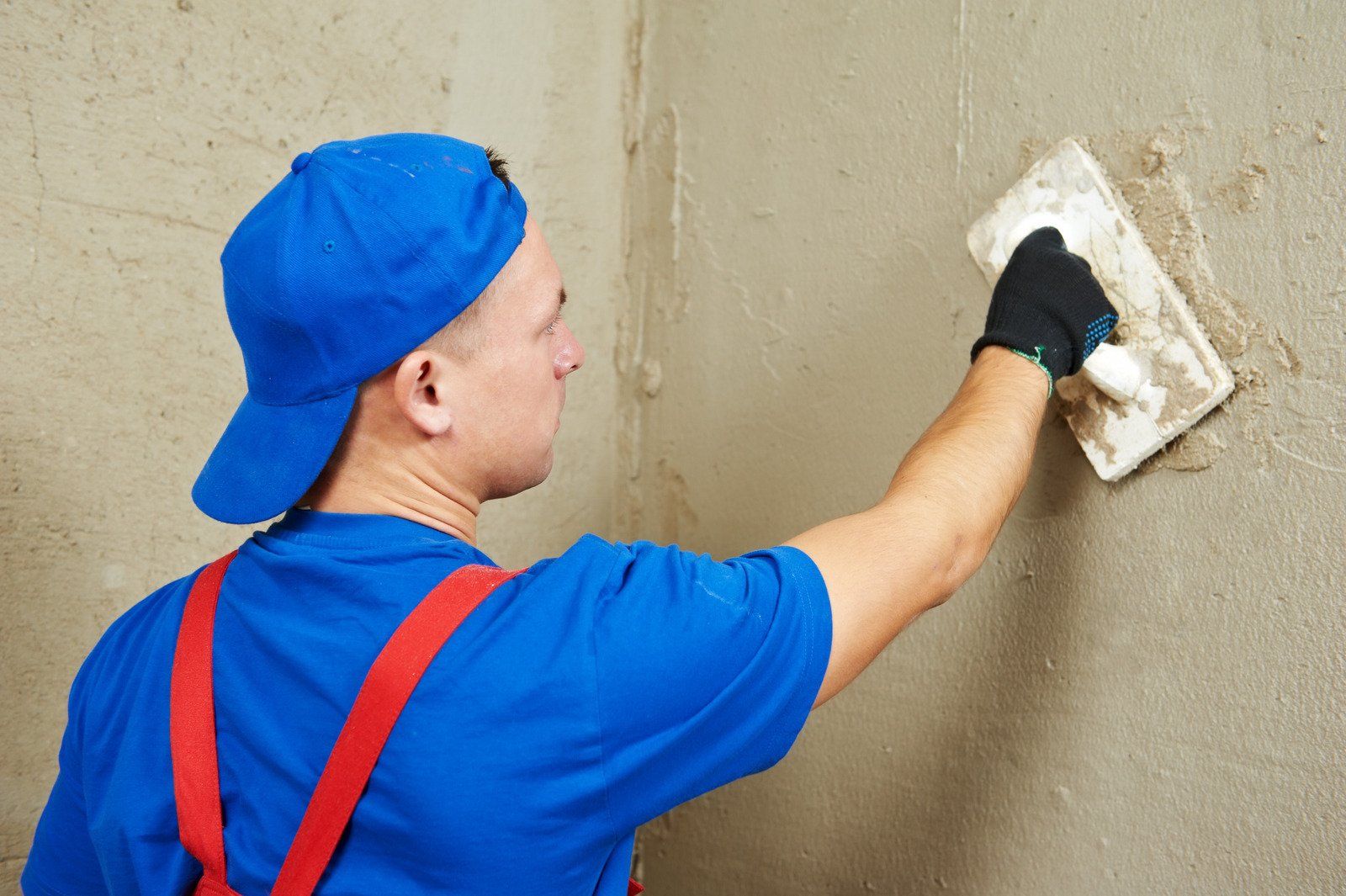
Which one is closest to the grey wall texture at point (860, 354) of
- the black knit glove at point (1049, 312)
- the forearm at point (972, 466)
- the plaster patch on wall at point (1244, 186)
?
the plaster patch on wall at point (1244, 186)

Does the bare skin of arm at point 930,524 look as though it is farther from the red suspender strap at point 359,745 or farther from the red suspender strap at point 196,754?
the red suspender strap at point 196,754

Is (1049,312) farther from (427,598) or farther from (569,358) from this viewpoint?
(427,598)

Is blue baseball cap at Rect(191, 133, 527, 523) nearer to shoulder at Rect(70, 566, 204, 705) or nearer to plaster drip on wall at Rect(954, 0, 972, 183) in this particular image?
shoulder at Rect(70, 566, 204, 705)

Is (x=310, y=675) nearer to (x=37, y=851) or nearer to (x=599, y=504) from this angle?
(x=37, y=851)

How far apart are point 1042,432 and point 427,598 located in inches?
33.2

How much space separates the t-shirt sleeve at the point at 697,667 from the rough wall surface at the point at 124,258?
2.69ft

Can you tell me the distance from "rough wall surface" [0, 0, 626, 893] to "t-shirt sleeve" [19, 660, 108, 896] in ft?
1.06

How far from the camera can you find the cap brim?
0.89 metres

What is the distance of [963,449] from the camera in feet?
3.29

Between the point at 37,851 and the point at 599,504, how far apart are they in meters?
1.08

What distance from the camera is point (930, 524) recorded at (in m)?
0.93

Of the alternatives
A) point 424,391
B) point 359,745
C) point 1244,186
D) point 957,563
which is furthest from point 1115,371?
point 359,745

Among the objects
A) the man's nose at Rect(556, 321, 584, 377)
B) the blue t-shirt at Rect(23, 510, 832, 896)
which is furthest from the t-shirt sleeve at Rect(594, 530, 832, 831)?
the man's nose at Rect(556, 321, 584, 377)

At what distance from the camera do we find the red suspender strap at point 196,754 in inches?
32.8
